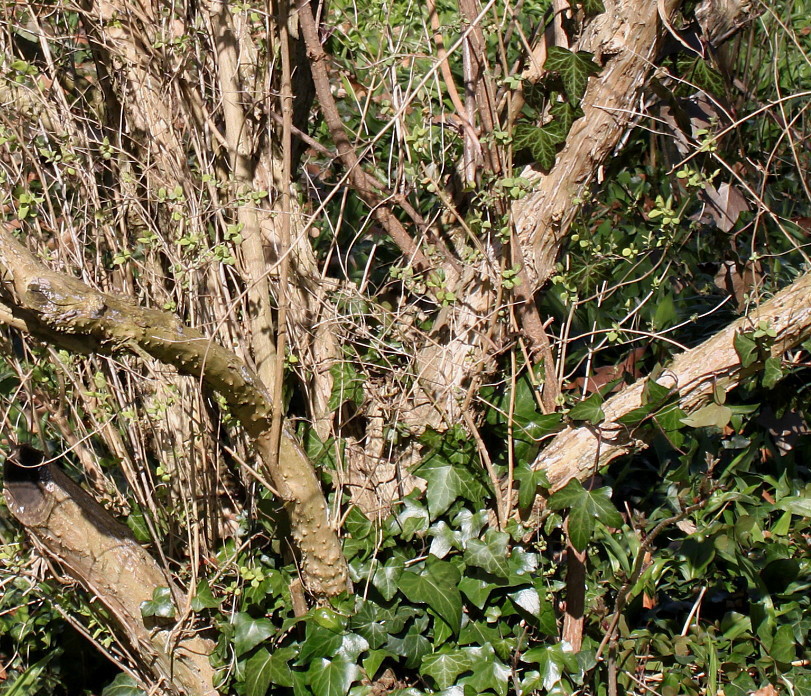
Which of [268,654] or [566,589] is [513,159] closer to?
[566,589]

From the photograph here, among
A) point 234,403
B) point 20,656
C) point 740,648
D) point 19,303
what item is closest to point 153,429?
point 234,403

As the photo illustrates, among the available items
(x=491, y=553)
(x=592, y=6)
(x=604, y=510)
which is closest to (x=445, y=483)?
(x=491, y=553)

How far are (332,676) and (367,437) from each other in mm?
760

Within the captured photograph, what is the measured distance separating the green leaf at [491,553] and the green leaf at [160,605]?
89 cm

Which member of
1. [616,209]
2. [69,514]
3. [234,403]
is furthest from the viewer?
[616,209]

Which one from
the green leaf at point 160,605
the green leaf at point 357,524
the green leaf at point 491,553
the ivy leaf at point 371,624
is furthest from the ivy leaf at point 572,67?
the green leaf at point 160,605

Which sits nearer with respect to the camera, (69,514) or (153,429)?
(69,514)

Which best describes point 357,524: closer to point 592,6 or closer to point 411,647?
point 411,647

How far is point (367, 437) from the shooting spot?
9.02ft

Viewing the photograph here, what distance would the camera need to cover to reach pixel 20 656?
2.96 metres

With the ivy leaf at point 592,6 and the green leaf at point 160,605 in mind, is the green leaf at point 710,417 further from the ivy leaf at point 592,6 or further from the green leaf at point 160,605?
the green leaf at point 160,605

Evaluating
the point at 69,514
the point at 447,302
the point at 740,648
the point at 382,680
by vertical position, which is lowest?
the point at 740,648

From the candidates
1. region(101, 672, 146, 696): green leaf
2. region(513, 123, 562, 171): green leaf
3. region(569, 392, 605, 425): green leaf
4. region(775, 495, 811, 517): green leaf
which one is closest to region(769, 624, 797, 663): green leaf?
region(775, 495, 811, 517): green leaf

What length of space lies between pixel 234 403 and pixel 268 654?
0.83 meters
